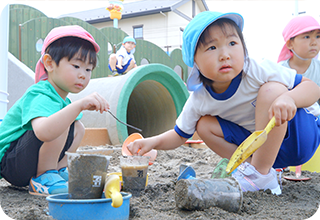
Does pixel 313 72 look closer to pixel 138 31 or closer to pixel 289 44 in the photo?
pixel 289 44

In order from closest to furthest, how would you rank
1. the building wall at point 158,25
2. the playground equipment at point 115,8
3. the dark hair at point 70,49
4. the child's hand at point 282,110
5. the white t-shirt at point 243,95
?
the child's hand at point 282,110 < the white t-shirt at point 243,95 < the dark hair at point 70,49 < the playground equipment at point 115,8 < the building wall at point 158,25

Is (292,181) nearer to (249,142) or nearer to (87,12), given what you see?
(249,142)

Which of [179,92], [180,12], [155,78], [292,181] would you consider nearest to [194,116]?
[292,181]

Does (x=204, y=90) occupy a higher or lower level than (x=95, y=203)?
higher

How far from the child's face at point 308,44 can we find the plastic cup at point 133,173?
1.78m

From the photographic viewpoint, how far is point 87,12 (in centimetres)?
1884

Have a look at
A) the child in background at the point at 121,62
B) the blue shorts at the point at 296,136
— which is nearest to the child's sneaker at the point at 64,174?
the blue shorts at the point at 296,136

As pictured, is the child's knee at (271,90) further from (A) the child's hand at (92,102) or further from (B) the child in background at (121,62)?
(B) the child in background at (121,62)

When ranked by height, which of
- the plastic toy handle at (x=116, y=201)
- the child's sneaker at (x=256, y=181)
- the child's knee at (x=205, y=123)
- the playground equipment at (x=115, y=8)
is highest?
the playground equipment at (x=115, y=8)

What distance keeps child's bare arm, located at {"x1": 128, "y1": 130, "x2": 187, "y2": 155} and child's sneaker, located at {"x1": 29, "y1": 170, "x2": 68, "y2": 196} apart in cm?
41

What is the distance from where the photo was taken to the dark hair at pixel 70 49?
161cm

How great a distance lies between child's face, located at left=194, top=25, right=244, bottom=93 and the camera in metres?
1.37

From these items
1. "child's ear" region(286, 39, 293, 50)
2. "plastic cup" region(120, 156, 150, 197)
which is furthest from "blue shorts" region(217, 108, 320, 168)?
"child's ear" region(286, 39, 293, 50)

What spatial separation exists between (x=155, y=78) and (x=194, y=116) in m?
2.43
